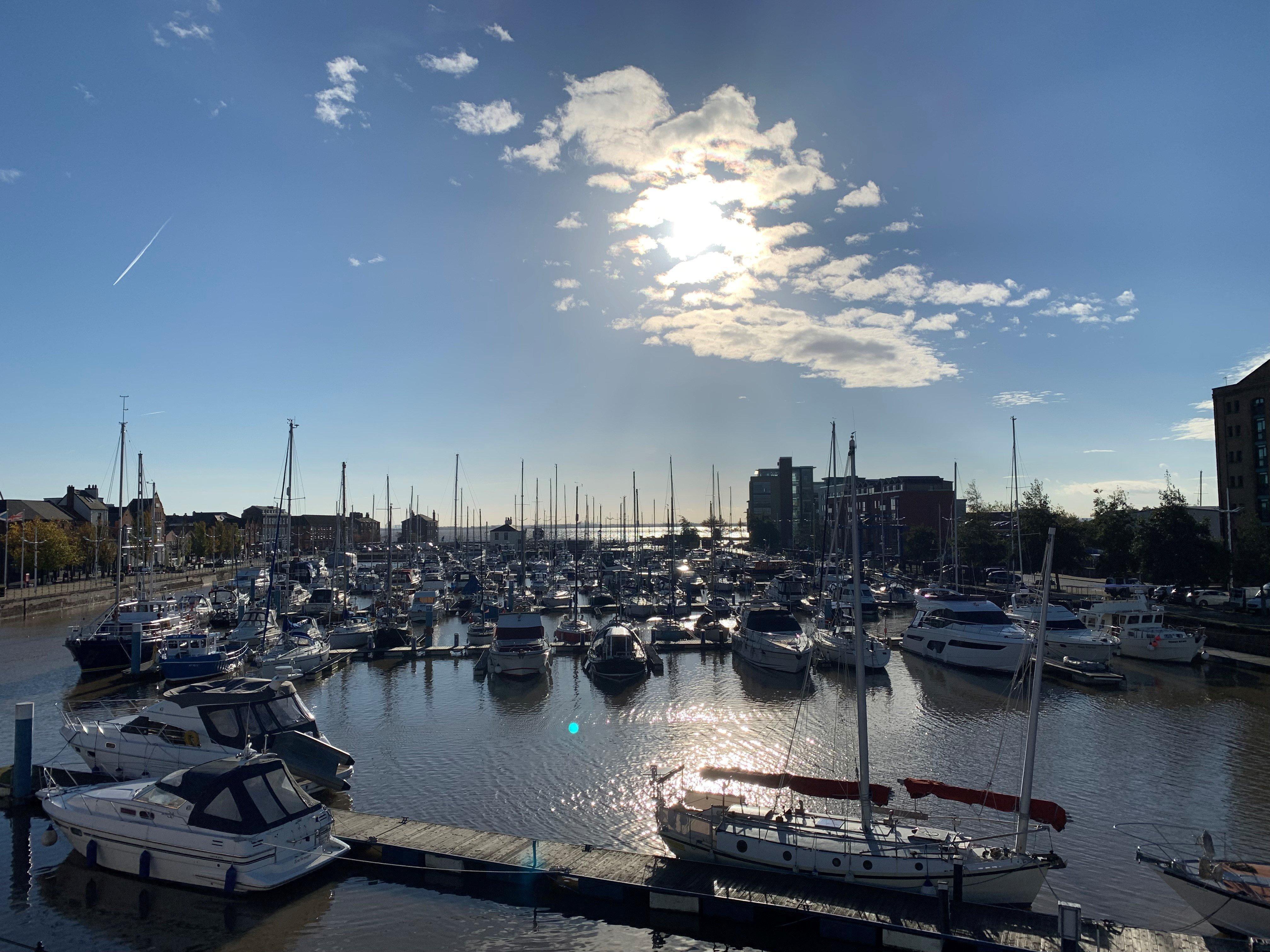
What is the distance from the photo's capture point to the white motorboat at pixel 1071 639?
38406 mm

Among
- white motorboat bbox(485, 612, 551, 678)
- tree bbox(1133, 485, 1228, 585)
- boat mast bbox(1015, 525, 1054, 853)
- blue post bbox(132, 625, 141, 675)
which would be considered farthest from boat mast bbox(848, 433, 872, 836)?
tree bbox(1133, 485, 1228, 585)

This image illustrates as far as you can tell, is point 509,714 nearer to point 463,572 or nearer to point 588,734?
point 588,734

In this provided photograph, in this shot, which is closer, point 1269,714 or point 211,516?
point 1269,714

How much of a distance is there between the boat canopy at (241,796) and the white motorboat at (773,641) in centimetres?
2707

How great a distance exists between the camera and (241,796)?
16.1 meters

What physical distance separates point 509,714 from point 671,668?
12793 millimetres

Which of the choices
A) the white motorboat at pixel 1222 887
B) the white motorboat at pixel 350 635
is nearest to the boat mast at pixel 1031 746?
the white motorboat at pixel 1222 887

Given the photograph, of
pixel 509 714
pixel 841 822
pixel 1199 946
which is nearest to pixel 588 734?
pixel 509 714

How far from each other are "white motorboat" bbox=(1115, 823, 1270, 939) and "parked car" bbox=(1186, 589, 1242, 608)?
50.9m

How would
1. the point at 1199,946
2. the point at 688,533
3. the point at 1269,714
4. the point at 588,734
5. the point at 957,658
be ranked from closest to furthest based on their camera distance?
the point at 1199,946 → the point at 588,734 → the point at 1269,714 → the point at 957,658 → the point at 688,533

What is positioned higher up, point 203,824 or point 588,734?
point 203,824

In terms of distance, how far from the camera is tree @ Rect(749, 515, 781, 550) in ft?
532

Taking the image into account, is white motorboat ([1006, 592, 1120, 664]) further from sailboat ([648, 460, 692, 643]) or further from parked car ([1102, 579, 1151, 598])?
sailboat ([648, 460, 692, 643])

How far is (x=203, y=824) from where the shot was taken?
15812 millimetres
